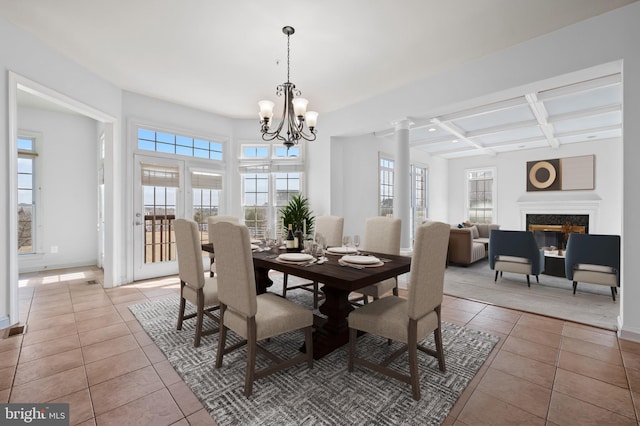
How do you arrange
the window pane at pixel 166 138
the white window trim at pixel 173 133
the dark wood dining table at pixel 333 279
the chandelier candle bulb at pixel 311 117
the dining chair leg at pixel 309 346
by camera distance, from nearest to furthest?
the dark wood dining table at pixel 333 279
the dining chair leg at pixel 309 346
the chandelier candle bulb at pixel 311 117
the white window trim at pixel 173 133
the window pane at pixel 166 138

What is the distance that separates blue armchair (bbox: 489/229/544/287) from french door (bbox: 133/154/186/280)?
4898 mm

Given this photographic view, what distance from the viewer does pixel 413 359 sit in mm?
1742

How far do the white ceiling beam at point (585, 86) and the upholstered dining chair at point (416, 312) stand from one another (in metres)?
3.09

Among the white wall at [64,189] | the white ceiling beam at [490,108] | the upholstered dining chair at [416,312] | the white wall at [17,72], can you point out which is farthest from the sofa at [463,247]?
the white wall at [64,189]

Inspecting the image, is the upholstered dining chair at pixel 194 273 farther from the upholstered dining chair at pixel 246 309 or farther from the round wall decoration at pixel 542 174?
the round wall decoration at pixel 542 174

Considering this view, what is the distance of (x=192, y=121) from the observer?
5066mm

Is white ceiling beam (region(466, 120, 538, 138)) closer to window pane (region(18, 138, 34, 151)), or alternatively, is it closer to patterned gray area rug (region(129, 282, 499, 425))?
patterned gray area rug (region(129, 282, 499, 425))

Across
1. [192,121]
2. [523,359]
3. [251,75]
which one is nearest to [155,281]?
[192,121]

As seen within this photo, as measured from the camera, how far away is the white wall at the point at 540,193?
6660 mm

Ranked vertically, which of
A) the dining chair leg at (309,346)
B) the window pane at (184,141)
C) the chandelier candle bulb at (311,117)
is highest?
the window pane at (184,141)

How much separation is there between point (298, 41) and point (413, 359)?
2960mm

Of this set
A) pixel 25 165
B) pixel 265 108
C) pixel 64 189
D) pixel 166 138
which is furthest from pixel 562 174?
pixel 25 165

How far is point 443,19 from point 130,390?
3708mm

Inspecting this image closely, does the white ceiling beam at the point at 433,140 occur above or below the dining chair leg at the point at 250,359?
above
